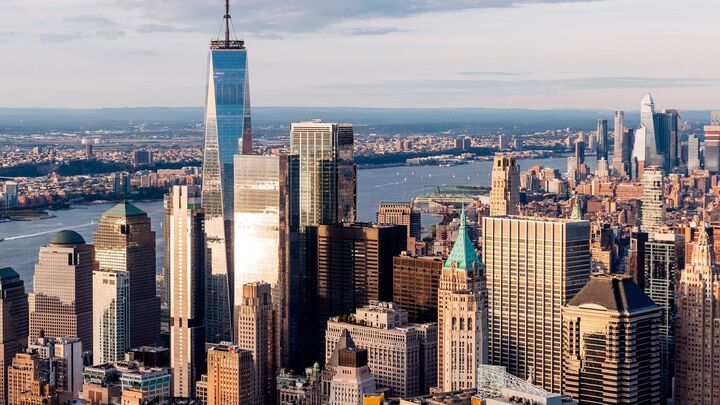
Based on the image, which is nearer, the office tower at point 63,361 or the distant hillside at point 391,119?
the office tower at point 63,361

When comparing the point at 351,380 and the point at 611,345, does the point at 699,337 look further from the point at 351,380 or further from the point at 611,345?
the point at 351,380

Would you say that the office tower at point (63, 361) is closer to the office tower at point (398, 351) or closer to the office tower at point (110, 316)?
the office tower at point (110, 316)

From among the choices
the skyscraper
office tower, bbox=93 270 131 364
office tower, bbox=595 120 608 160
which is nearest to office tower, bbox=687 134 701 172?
office tower, bbox=595 120 608 160

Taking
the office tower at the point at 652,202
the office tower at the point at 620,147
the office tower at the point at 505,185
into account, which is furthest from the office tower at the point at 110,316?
the office tower at the point at 620,147

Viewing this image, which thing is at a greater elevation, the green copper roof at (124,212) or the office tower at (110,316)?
the green copper roof at (124,212)

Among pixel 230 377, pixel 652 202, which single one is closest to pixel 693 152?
pixel 652 202
